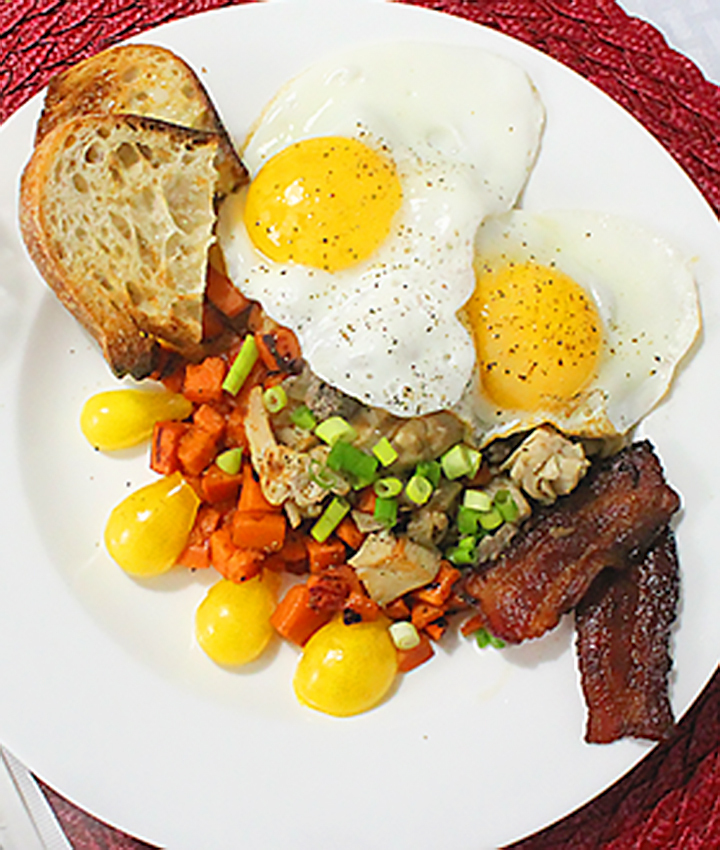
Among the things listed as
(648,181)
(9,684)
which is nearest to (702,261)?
(648,181)

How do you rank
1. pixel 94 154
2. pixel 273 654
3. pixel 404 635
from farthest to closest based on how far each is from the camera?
pixel 273 654 < pixel 404 635 < pixel 94 154

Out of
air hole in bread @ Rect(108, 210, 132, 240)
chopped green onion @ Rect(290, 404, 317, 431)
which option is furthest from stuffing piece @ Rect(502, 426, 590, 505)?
air hole in bread @ Rect(108, 210, 132, 240)

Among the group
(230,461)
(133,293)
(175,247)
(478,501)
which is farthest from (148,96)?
(478,501)

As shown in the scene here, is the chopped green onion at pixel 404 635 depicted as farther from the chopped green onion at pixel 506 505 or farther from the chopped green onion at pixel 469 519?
the chopped green onion at pixel 506 505

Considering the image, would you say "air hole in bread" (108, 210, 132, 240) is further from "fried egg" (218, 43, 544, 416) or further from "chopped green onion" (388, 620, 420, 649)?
"chopped green onion" (388, 620, 420, 649)

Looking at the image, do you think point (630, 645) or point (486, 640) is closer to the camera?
point (630, 645)

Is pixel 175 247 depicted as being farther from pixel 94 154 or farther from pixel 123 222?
pixel 94 154
